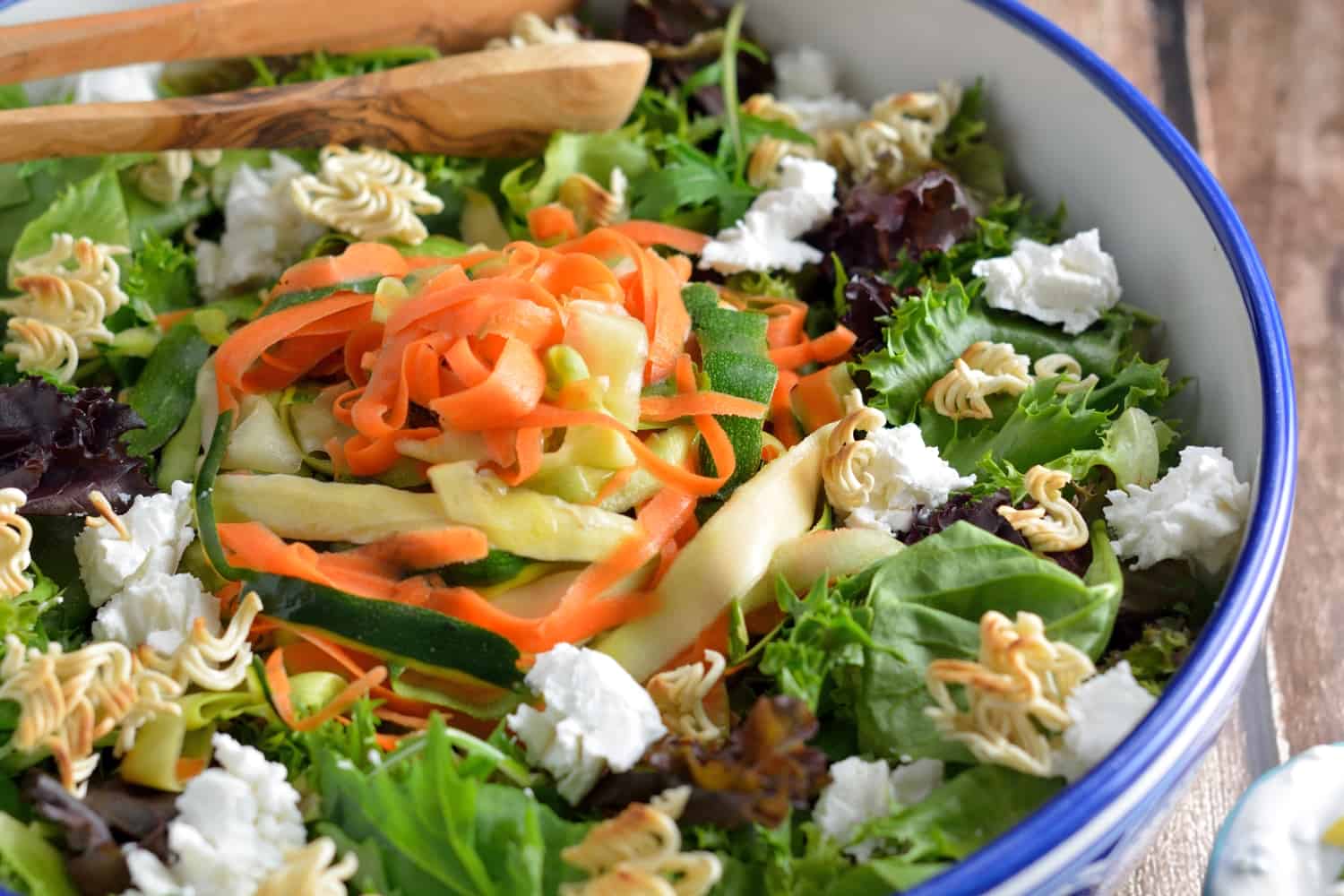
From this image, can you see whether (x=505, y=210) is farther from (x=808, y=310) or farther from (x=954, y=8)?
(x=954, y=8)

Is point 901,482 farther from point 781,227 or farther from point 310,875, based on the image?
point 310,875

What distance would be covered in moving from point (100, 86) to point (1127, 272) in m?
2.04

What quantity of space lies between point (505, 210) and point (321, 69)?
498 millimetres

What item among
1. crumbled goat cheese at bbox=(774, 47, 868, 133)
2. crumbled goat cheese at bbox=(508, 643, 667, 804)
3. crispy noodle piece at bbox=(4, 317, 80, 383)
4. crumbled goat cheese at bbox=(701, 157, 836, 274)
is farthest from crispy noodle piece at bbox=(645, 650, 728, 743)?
crumbled goat cheese at bbox=(774, 47, 868, 133)

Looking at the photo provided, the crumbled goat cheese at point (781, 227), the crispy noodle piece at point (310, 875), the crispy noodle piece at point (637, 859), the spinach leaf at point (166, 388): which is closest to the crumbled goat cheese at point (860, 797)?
the crispy noodle piece at point (637, 859)

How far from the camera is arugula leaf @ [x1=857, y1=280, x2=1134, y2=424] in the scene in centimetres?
226

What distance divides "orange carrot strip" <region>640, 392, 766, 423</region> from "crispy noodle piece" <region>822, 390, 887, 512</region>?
0.46ft

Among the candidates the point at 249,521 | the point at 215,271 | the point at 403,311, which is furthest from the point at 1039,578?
the point at 215,271

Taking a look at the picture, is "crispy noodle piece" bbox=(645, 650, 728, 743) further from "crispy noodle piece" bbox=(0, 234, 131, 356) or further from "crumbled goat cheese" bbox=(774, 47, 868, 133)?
"crumbled goat cheese" bbox=(774, 47, 868, 133)

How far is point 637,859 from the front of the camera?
156 centimetres

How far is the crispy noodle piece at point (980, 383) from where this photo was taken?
7.29 ft

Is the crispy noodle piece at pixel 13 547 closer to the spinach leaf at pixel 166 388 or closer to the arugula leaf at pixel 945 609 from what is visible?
the spinach leaf at pixel 166 388

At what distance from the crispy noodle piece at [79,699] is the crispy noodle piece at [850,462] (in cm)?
99

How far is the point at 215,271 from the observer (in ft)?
8.60
